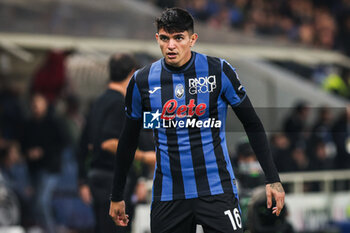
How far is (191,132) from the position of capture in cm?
477

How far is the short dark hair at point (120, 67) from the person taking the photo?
664cm

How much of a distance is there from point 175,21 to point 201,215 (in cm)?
118

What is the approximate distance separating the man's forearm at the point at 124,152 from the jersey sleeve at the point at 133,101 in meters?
0.05

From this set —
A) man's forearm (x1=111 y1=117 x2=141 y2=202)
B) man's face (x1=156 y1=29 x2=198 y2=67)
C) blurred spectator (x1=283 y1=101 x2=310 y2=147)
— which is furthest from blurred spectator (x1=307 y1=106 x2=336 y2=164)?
man's face (x1=156 y1=29 x2=198 y2=67)

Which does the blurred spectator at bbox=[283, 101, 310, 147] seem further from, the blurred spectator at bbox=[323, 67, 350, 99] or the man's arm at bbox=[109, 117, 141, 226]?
the man's arm at bbox=[109, 117, 141, 226]

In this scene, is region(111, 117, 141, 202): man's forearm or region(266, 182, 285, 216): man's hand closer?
region(266, 182, 285, 216): man's hand

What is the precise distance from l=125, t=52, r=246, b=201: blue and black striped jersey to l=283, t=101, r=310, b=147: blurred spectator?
28.4 ft

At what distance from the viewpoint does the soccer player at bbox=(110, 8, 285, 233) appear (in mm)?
4707

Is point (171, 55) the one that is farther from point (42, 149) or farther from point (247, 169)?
point (42, 149)

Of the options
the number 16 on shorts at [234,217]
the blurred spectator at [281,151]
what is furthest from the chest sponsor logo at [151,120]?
the blurred spectator at [281,151]

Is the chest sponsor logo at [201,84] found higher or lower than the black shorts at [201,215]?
higher

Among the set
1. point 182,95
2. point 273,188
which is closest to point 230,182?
point 273,188

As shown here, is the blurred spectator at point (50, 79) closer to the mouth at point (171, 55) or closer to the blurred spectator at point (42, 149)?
the blurred spectator at point (42, 149)

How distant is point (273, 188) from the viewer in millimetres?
4762
